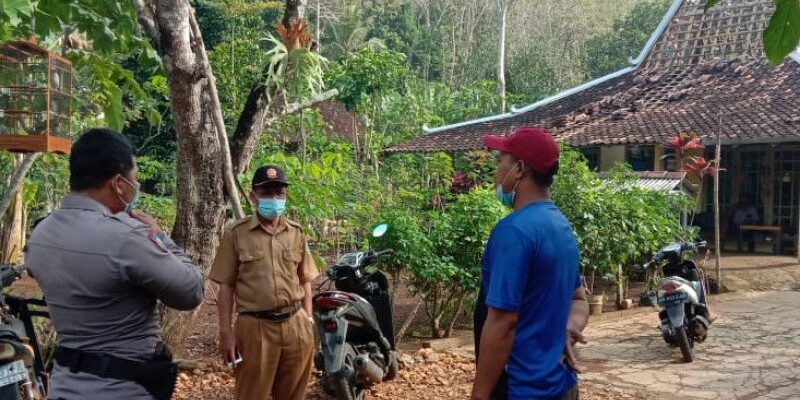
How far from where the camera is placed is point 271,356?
4.13m

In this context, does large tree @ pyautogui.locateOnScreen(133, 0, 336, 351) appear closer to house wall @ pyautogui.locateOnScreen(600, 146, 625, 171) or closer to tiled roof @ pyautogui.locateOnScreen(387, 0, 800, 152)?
tiled roof @ pyautogui.locateOnScreen(387, 0, 800, 152)

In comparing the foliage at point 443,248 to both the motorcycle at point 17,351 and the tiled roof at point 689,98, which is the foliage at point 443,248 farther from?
the tiled roof at point 689,98

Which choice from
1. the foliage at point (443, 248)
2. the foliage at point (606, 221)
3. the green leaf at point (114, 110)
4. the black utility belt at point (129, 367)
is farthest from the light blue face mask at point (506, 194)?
Result: the foliage at point (606, 221)

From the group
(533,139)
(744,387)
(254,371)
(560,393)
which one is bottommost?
(744,387)

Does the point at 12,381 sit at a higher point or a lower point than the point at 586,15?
lower

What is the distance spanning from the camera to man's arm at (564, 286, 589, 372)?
2.86m

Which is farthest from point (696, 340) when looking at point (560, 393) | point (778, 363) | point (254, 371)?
point (560, 393)

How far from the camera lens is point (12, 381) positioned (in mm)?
3406

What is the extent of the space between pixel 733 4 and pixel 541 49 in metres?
16.5

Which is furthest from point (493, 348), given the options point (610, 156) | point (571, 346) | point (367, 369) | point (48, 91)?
point (610, 156)

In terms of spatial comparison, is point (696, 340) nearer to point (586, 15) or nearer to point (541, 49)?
point (541, 49)

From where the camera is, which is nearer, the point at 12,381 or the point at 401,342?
the point at 12,381

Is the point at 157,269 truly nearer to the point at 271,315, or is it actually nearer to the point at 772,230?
the point at 271,315

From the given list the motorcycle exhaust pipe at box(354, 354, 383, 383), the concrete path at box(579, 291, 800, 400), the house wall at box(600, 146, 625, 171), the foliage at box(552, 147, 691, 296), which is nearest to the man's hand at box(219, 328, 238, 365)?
the motorcycle exhaust pipe at box(354, 354, 383, 383)
